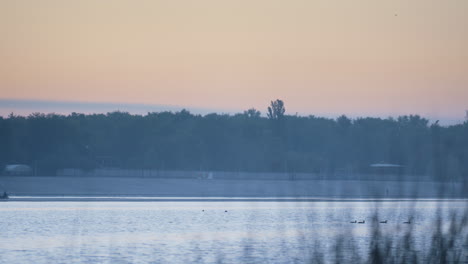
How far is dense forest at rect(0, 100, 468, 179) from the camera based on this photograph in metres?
105

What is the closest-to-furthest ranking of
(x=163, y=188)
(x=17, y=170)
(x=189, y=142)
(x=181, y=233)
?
(x=181, y=233) → (x=163, y=188) → (x=17, y=170) → (x=189, y=142)

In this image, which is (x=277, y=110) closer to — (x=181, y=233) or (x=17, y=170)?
(x=17, y=170)

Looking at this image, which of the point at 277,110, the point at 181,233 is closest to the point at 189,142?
the point at 277,110

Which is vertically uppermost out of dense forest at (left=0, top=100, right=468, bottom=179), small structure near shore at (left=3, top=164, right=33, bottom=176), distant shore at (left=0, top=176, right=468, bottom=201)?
dense forest at (left=0, top=100, right=468, bottom=179)

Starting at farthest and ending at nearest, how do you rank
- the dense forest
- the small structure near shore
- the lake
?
Result: the dense forest → the small structure near shore → the lake

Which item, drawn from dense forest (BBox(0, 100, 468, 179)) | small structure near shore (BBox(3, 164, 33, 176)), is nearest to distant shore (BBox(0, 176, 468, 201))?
Result: small structure near shore (BBox(3, 164, 33, 176))

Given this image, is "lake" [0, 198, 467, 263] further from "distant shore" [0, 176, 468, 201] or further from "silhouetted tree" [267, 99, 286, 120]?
"silhouetted tree" [267, 99, 286, 120]

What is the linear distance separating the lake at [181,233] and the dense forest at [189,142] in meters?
57.4

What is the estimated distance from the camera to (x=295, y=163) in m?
110

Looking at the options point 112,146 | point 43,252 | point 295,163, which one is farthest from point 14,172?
point 43,252

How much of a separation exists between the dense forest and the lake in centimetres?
5740

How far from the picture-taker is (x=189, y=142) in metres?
114

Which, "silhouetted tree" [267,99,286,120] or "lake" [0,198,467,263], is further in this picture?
"silhouetted tree" [267,99,286,120]

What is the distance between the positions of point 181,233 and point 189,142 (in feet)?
269
